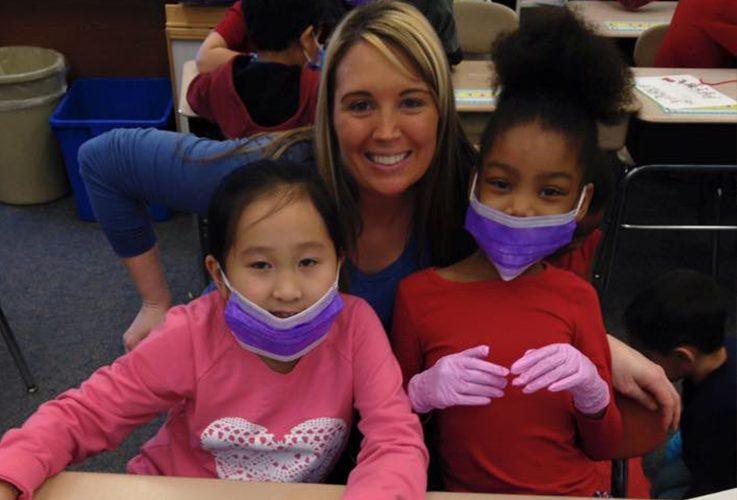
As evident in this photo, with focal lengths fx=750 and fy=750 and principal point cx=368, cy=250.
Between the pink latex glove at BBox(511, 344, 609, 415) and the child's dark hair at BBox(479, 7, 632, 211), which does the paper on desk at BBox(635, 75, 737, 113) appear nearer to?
the child's dark hair at BBox(479, 7, 632, 211)

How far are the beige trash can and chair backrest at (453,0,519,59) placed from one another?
1731 mm

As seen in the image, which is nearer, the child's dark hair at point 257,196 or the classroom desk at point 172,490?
the classroom desk at point 172,490

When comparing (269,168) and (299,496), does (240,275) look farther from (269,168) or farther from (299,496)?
(299,496)

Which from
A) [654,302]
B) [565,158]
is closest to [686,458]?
[654,302]

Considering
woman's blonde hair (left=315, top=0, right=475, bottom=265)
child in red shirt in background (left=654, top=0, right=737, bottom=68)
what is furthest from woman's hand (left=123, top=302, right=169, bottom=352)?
child in red shirt in background (left=654, top=0, right=737, bottom=68)

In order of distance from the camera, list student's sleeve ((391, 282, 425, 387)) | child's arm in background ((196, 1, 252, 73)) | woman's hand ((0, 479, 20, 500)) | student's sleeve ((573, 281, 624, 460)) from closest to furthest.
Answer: woman's hand ((0, 479, 20, 500)) → student's sleeve ((573, 281, 624, 460)) → student's sleeve ((391, 282, 425, 387)) → child's arm in background ((196, 1, 252, 73))

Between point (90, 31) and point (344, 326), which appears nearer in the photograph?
point (344, 326)

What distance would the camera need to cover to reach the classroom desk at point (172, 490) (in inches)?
35.7

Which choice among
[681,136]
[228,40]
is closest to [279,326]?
[228,40]

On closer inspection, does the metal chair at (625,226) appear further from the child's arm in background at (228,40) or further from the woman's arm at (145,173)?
the woman's arm at (145,173)

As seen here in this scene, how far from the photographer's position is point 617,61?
1250 millimetres

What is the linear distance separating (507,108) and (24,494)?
2.98ft

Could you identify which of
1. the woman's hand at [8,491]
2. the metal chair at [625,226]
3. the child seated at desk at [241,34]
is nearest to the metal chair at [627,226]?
the metal chair at [625,226]

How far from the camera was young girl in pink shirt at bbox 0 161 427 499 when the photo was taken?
1032 mm
